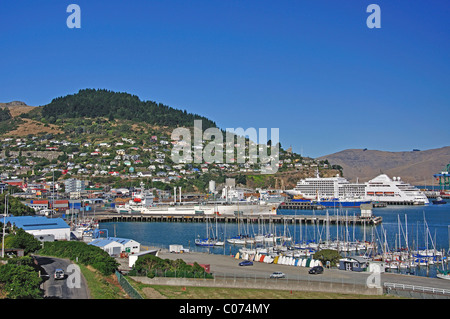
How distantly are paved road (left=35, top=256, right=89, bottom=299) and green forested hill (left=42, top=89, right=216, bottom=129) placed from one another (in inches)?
4659

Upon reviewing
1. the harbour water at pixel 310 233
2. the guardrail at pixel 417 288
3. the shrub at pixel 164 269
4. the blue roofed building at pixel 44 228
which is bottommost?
the harbour water at pixel 310 233

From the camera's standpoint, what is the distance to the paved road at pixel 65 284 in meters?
14.5

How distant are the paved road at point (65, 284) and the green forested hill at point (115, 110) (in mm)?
118340

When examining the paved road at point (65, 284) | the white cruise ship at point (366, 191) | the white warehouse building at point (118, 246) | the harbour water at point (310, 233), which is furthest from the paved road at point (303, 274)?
the white cruise ship at point (366, 191)

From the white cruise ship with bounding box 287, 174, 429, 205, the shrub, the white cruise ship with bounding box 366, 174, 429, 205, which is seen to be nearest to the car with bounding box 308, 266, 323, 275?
the shrub

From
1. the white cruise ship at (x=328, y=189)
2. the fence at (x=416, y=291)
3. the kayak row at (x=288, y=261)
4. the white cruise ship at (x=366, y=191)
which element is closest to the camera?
the fence at (x=416, y=291)

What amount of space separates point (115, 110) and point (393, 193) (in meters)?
84.1

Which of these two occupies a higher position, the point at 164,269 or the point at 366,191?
the point at 366,191

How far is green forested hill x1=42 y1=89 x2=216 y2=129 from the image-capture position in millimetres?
136500

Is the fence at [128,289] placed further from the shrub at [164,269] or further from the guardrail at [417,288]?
the guardrail at [417,288]

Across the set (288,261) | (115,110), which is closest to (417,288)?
(288,261)

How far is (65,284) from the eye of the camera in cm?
1612

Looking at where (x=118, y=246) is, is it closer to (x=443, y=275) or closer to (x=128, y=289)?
(x=128, y=289)
